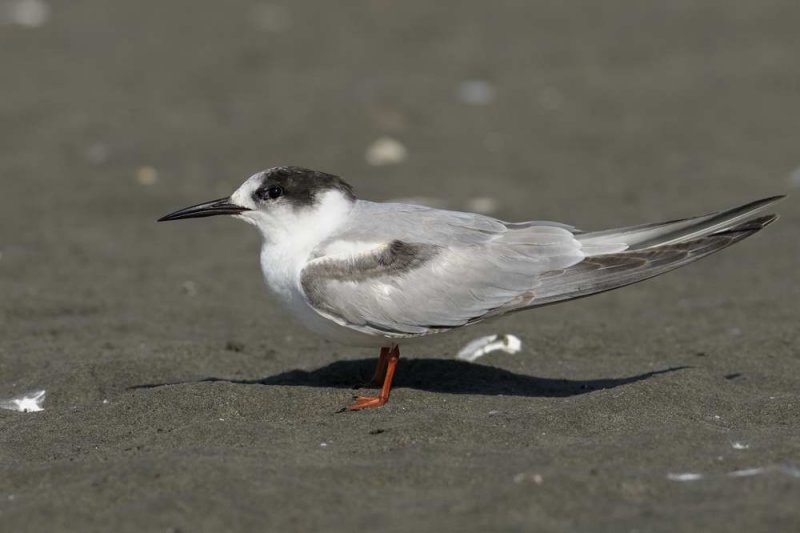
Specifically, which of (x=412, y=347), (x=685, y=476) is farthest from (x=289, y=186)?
(x=685, y=476)

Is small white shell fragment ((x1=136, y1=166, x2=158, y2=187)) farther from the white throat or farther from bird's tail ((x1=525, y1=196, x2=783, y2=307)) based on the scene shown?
bird's tail ((x1=525, y1=196, x2=783, y2=307))

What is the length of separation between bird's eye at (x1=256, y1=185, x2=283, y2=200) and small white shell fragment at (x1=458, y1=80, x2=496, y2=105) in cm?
619

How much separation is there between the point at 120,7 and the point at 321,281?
981 centimetres

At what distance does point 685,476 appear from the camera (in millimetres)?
4332

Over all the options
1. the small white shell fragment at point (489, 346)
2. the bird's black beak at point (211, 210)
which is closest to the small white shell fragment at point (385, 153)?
the small white shell fragment at point (489, 346)

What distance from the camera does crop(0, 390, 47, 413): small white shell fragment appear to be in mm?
5820

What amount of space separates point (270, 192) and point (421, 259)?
0.86 metres

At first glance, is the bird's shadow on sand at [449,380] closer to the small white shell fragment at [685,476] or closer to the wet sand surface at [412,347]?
Answer: the wet sand surface at [412,347]

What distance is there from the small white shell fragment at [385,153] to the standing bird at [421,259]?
15.4 ft

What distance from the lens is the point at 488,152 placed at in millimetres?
10938

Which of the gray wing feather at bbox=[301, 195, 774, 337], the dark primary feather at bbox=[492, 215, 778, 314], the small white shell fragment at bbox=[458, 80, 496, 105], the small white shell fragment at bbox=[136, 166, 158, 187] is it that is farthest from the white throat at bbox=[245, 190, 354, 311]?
the small white shell fragment at bbox=[458, 80, 496, 105]

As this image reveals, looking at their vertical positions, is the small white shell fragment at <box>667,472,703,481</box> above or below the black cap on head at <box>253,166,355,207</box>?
below

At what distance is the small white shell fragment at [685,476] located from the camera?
4297 millimetres

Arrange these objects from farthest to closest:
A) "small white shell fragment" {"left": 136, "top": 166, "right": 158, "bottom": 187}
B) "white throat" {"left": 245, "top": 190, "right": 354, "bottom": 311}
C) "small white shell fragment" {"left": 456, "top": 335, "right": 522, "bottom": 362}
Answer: "small white shell fragment" {"left": 136, "top": 166, "right": 158, "bottom": 187} < "small white shell fragment" {"left": 456, "top": 335, "right": 522, "bottom": 362} < "white throat" {"left": 245, "top": 190, "right": 354, "bottom": 311}
